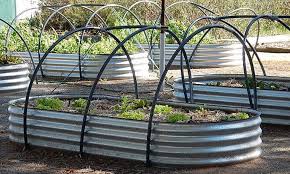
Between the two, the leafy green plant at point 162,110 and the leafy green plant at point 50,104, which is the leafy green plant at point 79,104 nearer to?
the leafy green plant at point 50,104

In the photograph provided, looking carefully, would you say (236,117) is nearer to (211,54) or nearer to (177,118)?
(177,118)

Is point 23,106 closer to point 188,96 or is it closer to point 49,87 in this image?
point 188,96

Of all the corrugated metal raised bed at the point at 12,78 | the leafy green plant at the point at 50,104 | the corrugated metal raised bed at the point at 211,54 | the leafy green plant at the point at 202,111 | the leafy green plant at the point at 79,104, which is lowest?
the corrugated metal raised bed at the point at 211,54

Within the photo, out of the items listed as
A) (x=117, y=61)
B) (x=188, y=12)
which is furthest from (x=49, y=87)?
(x=188, y=12)

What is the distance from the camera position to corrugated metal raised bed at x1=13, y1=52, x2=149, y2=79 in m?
14.2

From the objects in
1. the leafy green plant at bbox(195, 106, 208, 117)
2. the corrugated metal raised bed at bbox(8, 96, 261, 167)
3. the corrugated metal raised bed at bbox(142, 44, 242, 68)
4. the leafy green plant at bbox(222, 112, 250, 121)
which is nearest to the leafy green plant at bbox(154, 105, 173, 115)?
the leafy green plant at bbox(195, 106, 208, 117)

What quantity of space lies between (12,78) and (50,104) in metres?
4.33

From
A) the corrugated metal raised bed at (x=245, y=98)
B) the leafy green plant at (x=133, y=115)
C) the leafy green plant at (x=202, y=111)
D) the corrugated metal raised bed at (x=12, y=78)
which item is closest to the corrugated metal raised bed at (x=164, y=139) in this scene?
the leafy green plant at (x=133, y=115)

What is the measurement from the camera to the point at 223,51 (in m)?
16.7

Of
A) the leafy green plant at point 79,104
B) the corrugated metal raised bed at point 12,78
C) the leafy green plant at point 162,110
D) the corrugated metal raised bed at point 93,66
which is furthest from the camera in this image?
the corrugated metal raised bed at point 93,66

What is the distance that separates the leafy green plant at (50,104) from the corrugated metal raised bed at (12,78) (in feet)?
13.1

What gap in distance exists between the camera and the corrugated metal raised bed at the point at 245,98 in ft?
29.5

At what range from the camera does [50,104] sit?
8047 millimetres

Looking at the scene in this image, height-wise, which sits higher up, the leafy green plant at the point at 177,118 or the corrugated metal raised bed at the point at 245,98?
the leafy green plant at the point at 177,118
